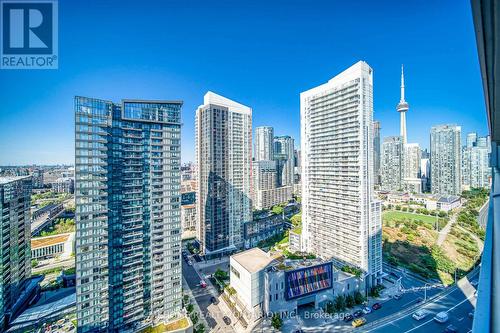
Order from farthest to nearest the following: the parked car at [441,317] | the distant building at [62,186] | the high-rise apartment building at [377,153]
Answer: the high-rise apartment building at [377,153] → the distant building at [62,186] → the parked car at [441,317]

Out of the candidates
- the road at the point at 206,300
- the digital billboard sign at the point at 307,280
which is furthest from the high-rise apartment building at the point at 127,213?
the digital billboard sign at the point at 307,280

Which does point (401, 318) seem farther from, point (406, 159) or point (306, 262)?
point (406, 159)

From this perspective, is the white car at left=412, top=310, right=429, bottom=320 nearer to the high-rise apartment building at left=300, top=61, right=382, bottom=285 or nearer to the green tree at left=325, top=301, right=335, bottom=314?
the high-rise apartment building at left=300, top=61, right=382, bottom=285

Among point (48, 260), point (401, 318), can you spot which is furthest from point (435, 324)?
point (48, 260)

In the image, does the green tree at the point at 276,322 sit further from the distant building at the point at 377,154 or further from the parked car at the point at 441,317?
the distant building at the point at 377,154

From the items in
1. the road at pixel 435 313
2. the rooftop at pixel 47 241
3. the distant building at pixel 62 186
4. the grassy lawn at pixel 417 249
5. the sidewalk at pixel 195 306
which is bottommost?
the sidewalk at pixel 195 306
